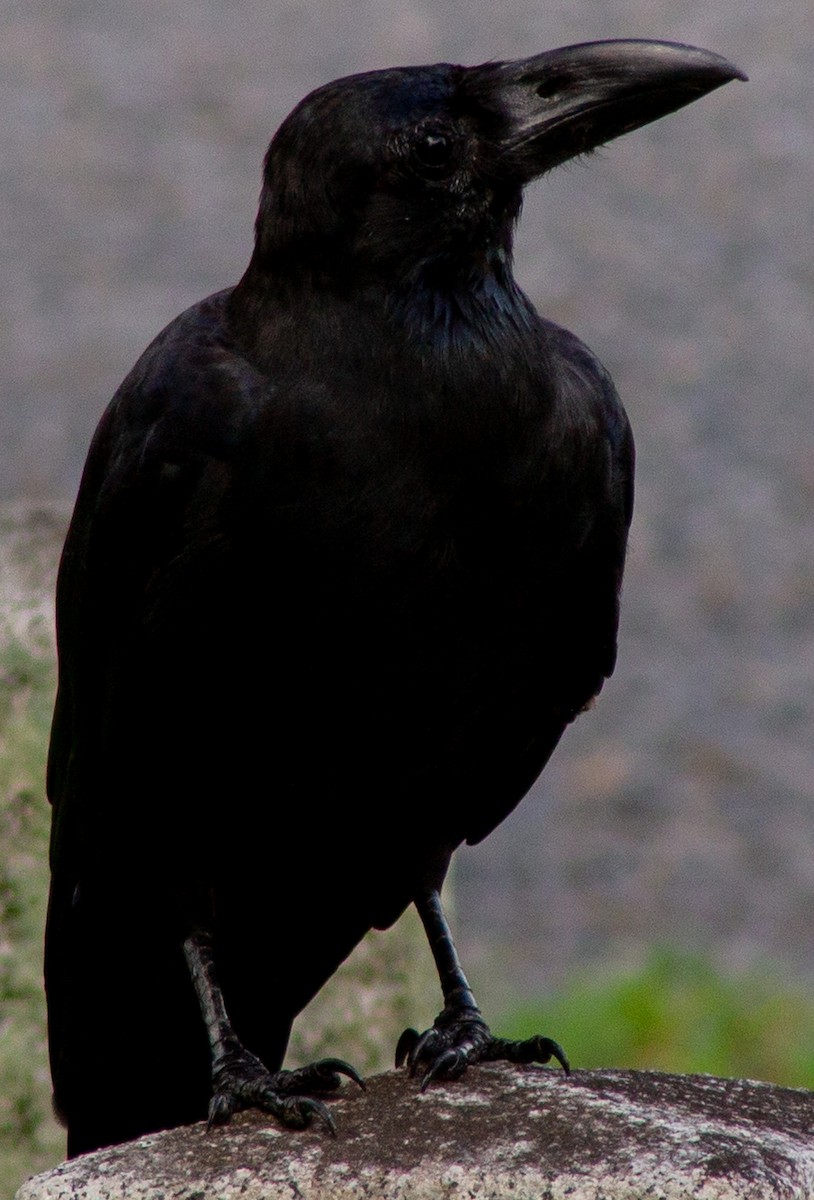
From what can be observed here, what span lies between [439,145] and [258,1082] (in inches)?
53.3

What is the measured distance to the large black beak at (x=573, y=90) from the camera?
134 inches

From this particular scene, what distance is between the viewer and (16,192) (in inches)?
376

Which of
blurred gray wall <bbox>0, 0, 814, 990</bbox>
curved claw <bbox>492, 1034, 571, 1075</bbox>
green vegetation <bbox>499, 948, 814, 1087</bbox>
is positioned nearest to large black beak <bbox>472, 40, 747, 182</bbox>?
curved claw <bbox>492, 1034, 571, 1075</bbox>

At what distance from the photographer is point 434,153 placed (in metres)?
3.35

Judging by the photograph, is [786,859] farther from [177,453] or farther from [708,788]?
[177,453]

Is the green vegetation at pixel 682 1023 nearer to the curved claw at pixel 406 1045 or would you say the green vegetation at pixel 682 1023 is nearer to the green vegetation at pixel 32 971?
the green vegetation at pixel 32 971

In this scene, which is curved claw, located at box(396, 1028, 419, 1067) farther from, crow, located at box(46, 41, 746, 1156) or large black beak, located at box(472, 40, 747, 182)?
large black beak, located at box(472, 40, 747, 182)

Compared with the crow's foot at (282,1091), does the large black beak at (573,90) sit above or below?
above

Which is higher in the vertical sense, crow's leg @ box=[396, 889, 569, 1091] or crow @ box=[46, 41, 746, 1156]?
crow @ box=[46, 41, 746, 1156]

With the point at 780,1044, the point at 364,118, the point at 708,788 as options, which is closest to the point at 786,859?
the point at 708,788

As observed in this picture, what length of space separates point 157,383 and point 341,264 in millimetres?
364

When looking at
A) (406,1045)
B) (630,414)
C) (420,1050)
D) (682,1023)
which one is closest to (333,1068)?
(420,1050)

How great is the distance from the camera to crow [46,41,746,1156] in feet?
11.0

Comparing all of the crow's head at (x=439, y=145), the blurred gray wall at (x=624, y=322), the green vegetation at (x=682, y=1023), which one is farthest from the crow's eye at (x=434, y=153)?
→ the blurred gray wall at (x=624, y=322)
